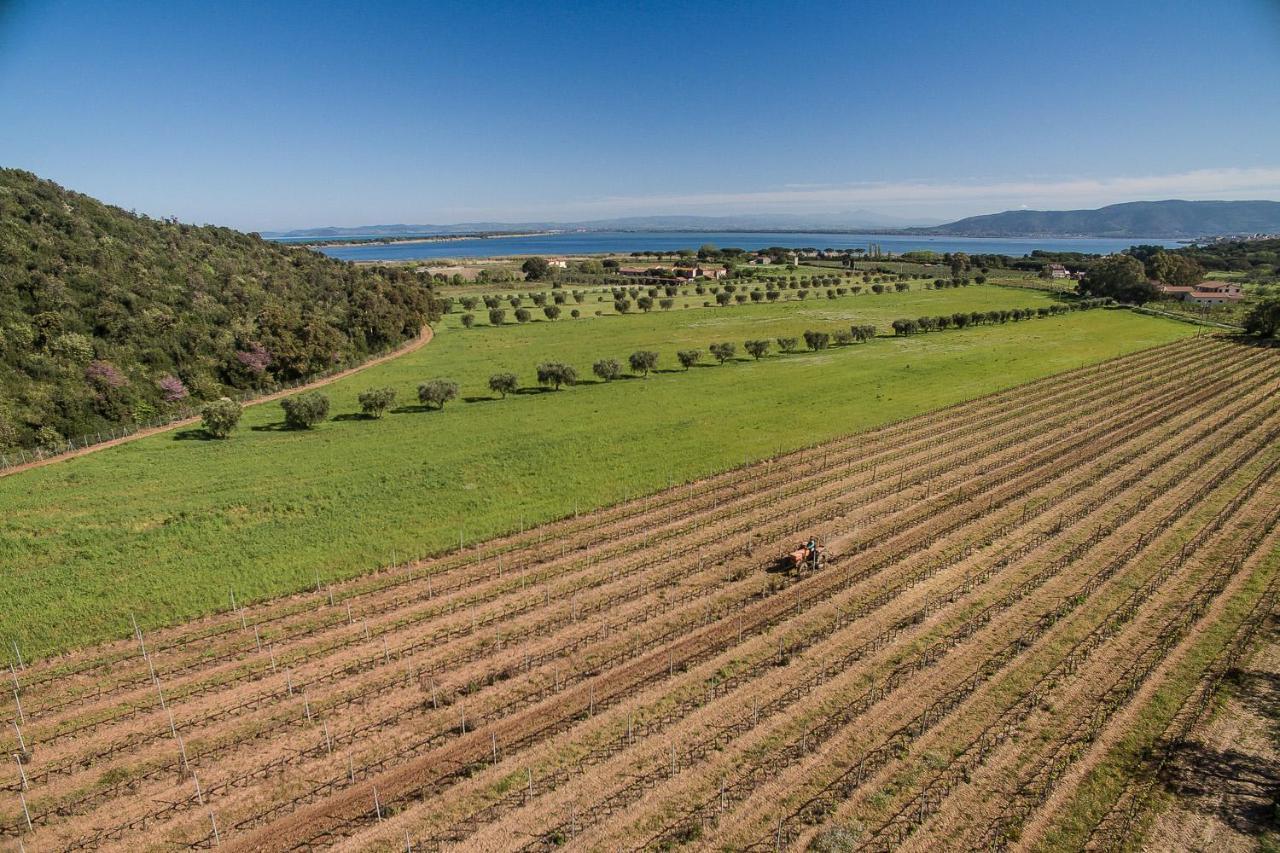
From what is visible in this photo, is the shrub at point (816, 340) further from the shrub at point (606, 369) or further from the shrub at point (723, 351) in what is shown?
the shrub at point (606, 369)

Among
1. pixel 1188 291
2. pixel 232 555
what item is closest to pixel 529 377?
pixel 232 555

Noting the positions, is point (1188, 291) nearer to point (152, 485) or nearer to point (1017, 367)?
point (1017, 367)

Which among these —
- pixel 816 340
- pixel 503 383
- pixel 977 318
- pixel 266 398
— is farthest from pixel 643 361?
pixel 977 318

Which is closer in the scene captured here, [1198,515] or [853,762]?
[853,762]

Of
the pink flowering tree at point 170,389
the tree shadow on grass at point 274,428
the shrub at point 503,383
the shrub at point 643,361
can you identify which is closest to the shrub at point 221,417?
the tree shadow on grass at point 274,428

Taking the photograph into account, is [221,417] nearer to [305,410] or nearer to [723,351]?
[305,410]

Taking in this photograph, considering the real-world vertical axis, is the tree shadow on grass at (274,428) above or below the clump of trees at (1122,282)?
below

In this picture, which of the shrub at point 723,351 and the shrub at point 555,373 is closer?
the shrub at point 555,373
